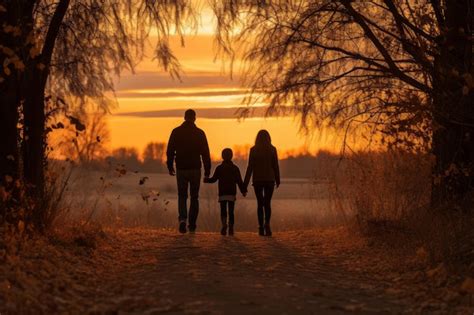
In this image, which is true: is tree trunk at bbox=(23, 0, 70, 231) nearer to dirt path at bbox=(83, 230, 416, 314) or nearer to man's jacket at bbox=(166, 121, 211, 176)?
dirt path at bbox=(83, 230, 416, 314)

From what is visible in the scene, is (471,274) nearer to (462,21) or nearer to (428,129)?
(428,129)

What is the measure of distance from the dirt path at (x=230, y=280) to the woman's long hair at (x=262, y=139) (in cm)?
253

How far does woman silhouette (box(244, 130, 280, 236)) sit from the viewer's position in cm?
1459

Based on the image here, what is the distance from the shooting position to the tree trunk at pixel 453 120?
11359 millimetres

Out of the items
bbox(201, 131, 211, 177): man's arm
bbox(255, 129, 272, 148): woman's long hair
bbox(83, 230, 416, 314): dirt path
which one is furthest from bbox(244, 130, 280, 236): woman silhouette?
bbox(83, 230, 416, 314): dirt path

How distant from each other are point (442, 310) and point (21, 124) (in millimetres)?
6998

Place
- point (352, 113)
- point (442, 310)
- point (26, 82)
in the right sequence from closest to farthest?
point (442, 310) < point (26, 82) < point (352, 113)

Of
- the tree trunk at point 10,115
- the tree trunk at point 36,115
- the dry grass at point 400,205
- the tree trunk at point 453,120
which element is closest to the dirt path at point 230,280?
the dry grass at point 400,205

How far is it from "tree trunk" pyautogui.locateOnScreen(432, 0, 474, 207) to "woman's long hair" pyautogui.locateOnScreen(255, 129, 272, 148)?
10.7 ft

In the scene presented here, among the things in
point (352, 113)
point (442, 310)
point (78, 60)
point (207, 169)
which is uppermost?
point (78, 60)

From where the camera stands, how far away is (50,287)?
8.07 metres

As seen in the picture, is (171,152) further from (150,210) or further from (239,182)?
(150,210)

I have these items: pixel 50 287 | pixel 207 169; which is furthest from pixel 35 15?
pixel 50 287

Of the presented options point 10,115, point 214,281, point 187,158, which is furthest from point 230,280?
point 187,158
